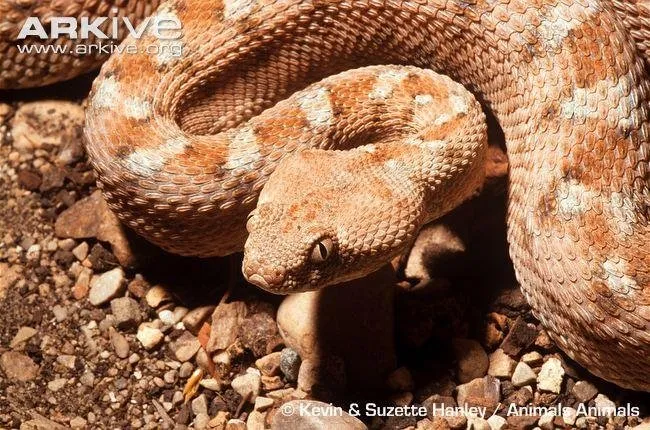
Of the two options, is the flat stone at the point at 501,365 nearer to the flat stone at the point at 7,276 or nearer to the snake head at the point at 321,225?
the snake head at the point at 321,225

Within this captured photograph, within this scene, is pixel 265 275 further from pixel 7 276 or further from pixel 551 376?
pixel 7 276

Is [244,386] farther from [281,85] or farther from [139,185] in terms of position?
[281,85]

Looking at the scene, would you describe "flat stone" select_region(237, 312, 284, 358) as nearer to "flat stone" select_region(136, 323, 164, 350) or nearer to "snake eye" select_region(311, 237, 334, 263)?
"flat stone" select_region(136, 323, 164, 350)

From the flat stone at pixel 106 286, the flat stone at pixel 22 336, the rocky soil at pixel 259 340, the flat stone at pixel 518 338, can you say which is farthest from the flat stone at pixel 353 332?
the flat stone at pixel 22 336

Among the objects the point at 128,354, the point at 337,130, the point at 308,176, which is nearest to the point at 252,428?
the point at 128,354

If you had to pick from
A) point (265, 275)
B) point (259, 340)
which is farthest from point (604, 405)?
point (265, 275)

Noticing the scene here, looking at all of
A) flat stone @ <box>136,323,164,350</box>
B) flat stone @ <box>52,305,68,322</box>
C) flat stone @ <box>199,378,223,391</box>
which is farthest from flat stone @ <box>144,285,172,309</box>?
flat stone @ <box>199,378,223,391</box>
